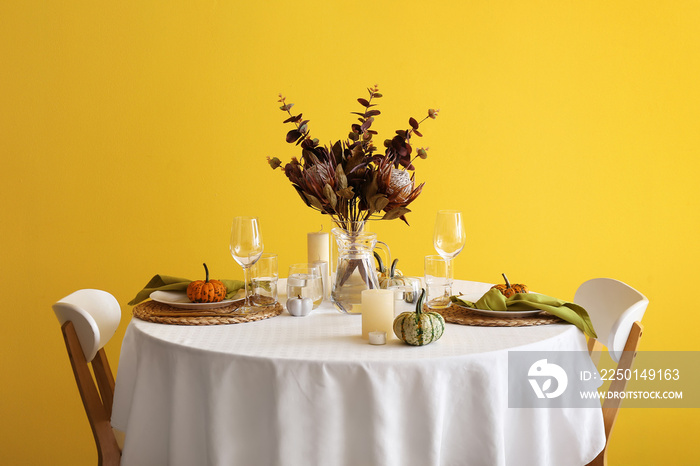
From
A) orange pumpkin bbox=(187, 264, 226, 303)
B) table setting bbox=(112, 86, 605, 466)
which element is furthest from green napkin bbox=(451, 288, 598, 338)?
orange pumpkin bbox=(187, 264, 226, 303)

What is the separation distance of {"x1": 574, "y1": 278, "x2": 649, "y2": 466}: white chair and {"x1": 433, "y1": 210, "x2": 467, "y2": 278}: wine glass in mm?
482

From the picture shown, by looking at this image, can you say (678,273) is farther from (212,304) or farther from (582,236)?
(212,304)

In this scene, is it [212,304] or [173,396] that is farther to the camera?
[212,304]

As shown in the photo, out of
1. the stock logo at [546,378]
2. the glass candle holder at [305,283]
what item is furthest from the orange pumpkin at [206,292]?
the stock logo at [546,378]

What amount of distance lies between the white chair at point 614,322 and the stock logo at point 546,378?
0.23 metres

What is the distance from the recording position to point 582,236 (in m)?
3.22

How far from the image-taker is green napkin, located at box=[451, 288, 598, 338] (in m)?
1.71

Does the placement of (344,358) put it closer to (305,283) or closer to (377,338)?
(377,338)

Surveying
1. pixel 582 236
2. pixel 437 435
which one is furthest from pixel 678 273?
pixel 437 435

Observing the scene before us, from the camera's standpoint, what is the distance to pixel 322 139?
10.3 feet

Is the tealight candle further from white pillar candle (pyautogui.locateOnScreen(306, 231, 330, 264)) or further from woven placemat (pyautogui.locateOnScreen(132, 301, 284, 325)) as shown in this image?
white pillar candle (pyautogui.locateOnScreen(306, 231, 330, 264))

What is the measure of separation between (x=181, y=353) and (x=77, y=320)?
417mm

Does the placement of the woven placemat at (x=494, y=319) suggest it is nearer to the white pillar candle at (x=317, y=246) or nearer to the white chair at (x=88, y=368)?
the white pillar candle at (x=317, y=246)

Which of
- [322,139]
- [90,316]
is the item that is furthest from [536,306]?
[322,139]
